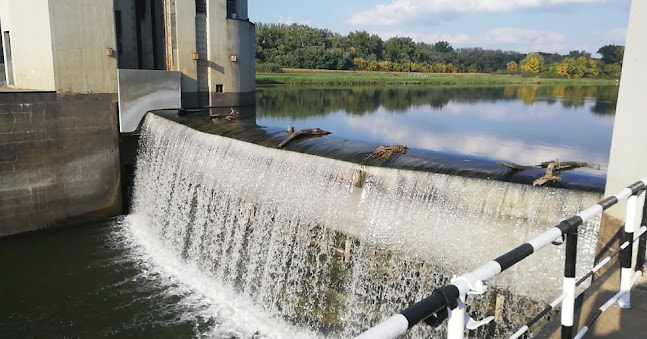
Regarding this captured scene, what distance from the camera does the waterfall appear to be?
486cm

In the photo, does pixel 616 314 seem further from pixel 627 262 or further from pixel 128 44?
pixel 128 44

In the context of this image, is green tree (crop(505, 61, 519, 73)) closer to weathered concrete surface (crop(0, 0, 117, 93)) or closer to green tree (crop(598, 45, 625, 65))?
green tree (crop(598, 45, 625, 65))

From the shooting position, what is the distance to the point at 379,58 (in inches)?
2744

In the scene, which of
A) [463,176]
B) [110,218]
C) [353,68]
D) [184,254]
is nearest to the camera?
[463,176]

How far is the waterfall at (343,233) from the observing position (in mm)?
4859

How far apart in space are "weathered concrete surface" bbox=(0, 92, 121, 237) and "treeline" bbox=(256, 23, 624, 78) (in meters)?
40.3

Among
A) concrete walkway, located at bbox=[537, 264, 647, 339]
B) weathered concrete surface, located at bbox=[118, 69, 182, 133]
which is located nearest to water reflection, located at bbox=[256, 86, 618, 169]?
weathered concrete surface, located at bbox=[118, 69, 182, 133]

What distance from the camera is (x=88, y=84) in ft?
34.1

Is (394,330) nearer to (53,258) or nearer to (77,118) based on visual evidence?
(53,258)

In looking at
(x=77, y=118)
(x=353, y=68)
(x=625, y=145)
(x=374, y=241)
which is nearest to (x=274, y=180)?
(x=374, y=241)

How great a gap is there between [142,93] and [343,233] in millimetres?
7067

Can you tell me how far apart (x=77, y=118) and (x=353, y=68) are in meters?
52.9

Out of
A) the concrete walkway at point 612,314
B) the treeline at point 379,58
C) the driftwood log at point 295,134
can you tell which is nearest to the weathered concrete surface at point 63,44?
the driftwood log at point 295,134

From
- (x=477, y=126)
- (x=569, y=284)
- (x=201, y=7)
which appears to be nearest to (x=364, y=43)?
(x=477, y=126)
